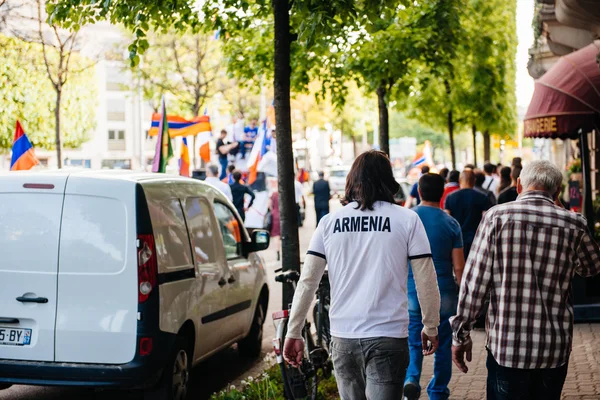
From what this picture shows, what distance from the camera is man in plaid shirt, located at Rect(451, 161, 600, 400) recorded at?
439cm

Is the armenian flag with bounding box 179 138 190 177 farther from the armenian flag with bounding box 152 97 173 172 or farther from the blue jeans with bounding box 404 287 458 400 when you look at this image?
the blue jeans with bounding box 404 287 458 400

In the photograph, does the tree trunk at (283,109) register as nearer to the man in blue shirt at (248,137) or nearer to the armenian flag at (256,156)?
the armenian flag at (256,156)

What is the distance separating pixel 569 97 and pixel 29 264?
8.20 meters

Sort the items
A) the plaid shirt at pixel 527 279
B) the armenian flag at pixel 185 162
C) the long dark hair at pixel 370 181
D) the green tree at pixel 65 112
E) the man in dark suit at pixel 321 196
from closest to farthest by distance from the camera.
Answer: the plaid shirt at pixel 527 279 < the long dark hair at pixel 370 181 < the armenian flag at pixel 185 162 < the man in dark suit at pixel 321 196 < the green tree at pixel 65 112

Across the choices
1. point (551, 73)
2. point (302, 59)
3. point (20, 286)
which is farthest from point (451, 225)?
point (302, 59)

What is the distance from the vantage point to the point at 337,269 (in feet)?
15.0

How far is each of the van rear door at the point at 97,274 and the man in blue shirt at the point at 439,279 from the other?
78.7 inches

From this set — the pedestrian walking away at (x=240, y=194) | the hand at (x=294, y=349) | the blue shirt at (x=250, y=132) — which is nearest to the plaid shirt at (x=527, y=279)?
the hand at (x=294, y=349)

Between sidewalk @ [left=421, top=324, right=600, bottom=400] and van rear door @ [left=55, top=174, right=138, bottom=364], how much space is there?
255 cm

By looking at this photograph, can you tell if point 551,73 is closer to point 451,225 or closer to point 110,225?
point 451,225

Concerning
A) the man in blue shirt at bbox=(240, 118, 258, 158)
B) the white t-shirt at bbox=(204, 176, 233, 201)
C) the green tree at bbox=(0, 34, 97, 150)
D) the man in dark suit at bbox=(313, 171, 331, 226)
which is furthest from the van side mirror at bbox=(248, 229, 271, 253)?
the green tree at bbox=(0, 34, 97, 150)

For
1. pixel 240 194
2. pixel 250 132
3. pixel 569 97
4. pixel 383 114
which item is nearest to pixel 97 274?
pixel 569 97

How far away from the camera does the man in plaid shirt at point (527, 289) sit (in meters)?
4.39

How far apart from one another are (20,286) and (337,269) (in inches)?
117
